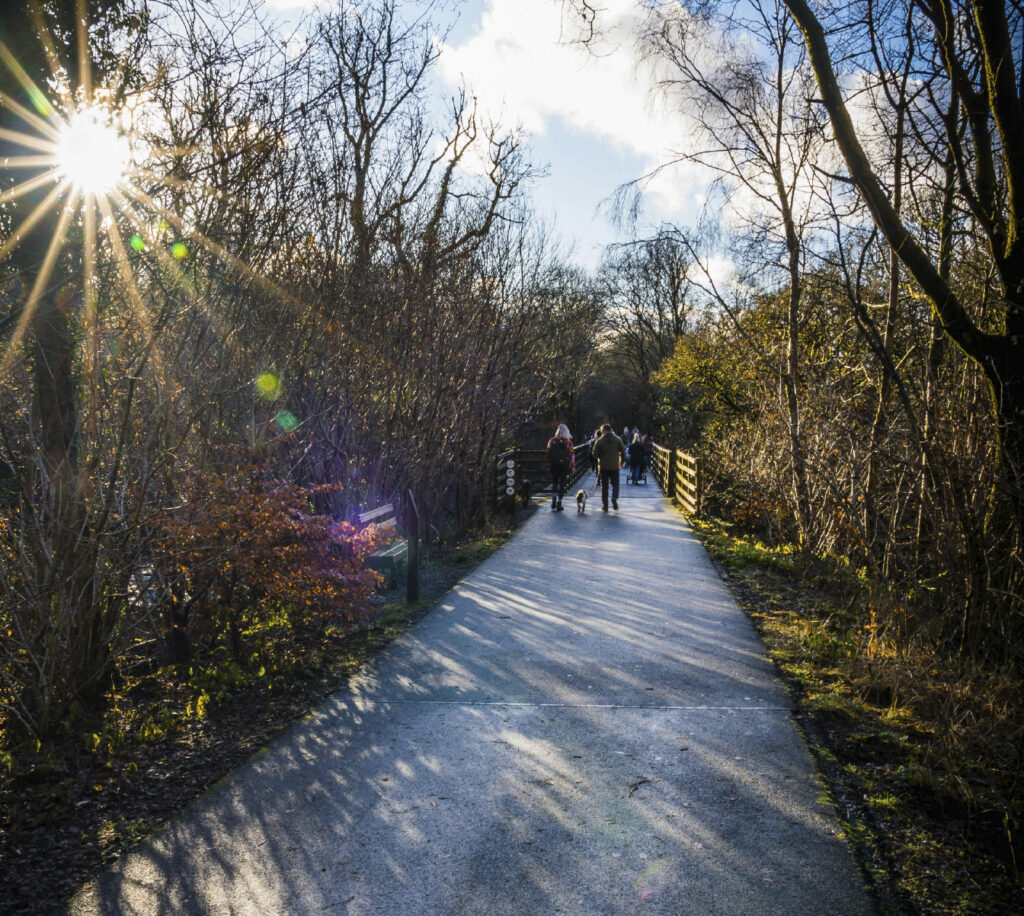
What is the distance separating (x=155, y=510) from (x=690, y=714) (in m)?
3.79

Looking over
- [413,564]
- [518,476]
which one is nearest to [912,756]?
[413,564]

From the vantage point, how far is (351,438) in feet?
38.4

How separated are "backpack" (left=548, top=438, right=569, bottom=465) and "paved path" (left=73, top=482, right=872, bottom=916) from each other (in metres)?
13.1

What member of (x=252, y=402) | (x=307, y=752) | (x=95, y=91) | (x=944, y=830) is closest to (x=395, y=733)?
(x=307, y=752)

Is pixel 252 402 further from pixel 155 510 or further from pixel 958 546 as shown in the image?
pixel 958 546

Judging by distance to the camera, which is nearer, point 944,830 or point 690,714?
point 944,830

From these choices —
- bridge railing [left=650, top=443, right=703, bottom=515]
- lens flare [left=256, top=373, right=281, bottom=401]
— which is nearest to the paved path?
lens flare [left=256, top=373, right=281, bottom=401]

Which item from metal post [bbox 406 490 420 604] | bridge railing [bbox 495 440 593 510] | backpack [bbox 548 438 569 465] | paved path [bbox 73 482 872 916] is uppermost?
backpack [bbox 548 438 569 465]

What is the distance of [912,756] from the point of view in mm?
5039

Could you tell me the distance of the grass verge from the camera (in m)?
3.70

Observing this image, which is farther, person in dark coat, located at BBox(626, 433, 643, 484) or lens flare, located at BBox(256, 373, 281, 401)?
person in dark coat, located at BBox(626, 433, 643, 484)

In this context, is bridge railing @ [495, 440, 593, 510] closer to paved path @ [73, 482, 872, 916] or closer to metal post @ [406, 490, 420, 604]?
metal post @ [406, 490, 420, 604]

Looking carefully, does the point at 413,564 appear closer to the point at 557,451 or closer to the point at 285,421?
the point at 285,421

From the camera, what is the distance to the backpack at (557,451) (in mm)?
20844
